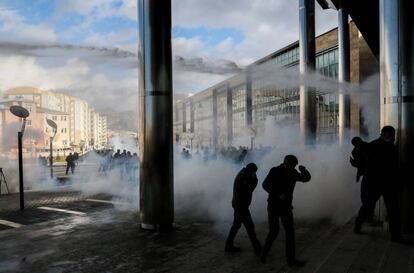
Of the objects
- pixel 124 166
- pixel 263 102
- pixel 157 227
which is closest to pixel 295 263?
pixel 157 227

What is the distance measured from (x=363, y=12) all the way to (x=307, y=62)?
3578 millimetres

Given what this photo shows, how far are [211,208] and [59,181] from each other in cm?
1173

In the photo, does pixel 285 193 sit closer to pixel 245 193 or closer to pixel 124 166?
pixel 245 193

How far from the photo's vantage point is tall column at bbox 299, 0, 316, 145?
16.2m

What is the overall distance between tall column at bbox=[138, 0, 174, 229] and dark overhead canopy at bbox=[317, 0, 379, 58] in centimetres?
1143

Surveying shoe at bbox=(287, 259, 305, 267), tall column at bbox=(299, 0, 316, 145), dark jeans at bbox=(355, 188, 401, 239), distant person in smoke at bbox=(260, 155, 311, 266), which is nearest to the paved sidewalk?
shoe at bbox=(287, 259, 305, 267)

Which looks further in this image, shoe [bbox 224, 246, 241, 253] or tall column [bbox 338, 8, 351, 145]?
tall column [bbox 338, 8, 351, 145]

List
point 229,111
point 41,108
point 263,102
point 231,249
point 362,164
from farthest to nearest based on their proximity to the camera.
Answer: point 229,111 → point 263,102 → point 41,108 → point 362,164 → point 231,249

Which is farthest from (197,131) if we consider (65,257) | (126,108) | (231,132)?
(65,257)

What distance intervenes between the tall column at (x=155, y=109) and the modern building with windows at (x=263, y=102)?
13.5 meters

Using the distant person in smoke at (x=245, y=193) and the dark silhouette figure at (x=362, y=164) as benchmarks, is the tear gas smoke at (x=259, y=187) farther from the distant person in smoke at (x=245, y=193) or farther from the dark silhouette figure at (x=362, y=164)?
the distant person in smoke at (x=245, y=193)

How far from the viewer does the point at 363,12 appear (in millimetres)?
17391

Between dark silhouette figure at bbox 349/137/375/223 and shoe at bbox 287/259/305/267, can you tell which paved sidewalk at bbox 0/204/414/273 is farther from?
dark silhouette figure at bbox 349/137/375/223

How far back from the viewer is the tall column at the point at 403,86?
20.3 feet
